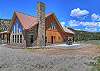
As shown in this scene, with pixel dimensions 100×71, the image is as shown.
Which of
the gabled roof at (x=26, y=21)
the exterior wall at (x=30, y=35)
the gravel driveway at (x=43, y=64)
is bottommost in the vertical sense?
the gravel driveway at (x=43, y=64)

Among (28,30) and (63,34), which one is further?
(63,34)

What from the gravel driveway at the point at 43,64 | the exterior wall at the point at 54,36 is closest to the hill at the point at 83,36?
the exterior wall at the point at 54,36

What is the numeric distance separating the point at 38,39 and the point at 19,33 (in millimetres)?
3472

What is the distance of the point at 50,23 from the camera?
135 feet

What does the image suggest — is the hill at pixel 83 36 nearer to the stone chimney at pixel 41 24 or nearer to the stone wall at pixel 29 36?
the stone chimney at pixel 41 24

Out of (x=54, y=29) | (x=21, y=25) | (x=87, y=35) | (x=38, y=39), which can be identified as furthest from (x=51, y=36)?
(x=87, y=35)

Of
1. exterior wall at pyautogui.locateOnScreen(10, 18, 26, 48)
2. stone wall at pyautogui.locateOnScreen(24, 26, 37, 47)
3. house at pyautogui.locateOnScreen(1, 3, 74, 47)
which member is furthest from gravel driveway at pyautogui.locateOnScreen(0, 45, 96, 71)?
exterior wall at pyautogui.locateOnScreen(10, 18, 26, 48)

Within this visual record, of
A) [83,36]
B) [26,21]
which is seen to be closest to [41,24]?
[26,21]

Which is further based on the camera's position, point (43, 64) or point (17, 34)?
point (17, 34)

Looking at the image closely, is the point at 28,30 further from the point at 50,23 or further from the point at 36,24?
the point at 50,23

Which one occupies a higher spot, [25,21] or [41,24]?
[25,21]

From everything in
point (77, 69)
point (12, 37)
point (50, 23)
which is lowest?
point (77, 69)

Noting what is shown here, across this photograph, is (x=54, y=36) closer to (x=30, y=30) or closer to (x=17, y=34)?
(x=30, y=30)

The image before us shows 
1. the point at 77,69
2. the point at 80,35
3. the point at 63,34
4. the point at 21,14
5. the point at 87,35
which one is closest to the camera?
the point at 77,69
